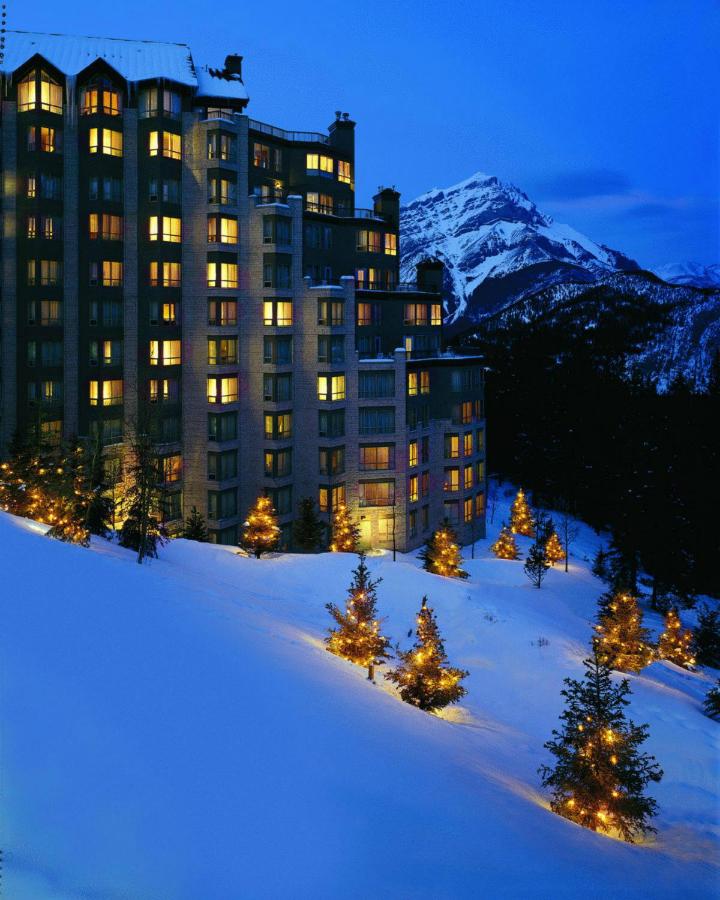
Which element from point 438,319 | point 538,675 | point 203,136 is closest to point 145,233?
point 203,136

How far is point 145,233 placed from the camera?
165 feet

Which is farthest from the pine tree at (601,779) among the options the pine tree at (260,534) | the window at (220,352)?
the window at (220,352)

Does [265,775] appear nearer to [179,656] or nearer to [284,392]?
[179,656]

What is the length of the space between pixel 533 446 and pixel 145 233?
4863cm

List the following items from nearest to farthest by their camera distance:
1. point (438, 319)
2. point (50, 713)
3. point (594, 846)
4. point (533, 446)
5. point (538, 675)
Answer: point (50, 713)
point (594, 846)
point (538, 675)
point (438, 319)
point (533, 446)

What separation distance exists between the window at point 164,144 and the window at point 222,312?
1015cm

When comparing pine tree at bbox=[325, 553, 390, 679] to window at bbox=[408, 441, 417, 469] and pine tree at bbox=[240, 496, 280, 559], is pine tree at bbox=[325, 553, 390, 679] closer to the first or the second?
pine tree at bbox=[240, 496, 280, 559]

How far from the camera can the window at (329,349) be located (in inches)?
2035

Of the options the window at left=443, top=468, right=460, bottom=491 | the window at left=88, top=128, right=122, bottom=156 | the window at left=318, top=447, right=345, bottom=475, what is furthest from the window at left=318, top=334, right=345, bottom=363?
the window at left=88, top=128, right=122, bottom=156

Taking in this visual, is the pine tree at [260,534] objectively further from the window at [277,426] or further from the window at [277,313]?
the window at [277,313]

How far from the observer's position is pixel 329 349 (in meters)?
51.7

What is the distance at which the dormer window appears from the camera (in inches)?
1896

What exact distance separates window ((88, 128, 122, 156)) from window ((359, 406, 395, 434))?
78.0 ft

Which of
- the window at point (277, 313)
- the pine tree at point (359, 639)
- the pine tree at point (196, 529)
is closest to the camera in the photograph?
the pine tree at point (359, 639)
